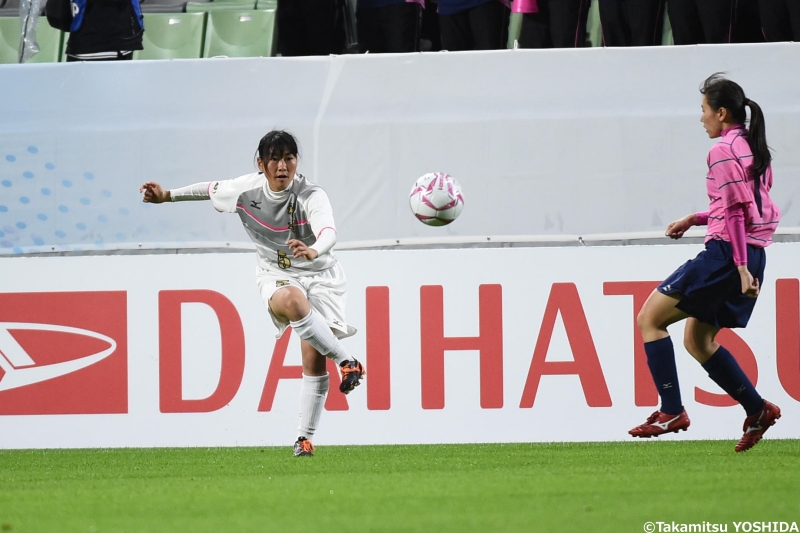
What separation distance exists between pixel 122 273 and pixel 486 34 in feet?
10.1

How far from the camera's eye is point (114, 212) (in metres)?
7.31

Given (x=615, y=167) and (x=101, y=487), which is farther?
(x=615, y=167)

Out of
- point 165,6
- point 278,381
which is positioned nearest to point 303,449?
point 278,381

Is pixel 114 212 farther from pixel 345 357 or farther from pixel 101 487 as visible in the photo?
pixel 101 487

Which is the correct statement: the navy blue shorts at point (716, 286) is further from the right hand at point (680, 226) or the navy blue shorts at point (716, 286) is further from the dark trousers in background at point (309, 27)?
the dark trousers in background at point (309, 27)

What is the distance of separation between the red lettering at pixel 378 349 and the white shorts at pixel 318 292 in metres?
0.98

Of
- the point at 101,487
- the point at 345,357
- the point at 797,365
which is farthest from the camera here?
the point at 797,365

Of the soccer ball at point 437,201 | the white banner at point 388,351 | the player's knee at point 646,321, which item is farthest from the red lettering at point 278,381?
the player's knee at point 646,321

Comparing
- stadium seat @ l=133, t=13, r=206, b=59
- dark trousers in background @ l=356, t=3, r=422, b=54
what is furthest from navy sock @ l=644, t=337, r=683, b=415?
stadium seat @ l=133, t=13, r=206, b=59

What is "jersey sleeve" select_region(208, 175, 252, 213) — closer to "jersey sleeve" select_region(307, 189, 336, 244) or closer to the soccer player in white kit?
the soccer player in white kit

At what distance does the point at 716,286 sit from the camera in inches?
199

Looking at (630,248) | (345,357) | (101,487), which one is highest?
(630,248)

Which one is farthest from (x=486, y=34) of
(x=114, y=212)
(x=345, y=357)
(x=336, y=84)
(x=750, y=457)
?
(x=750, y=457)

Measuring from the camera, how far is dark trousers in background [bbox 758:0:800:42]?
7863 mm
